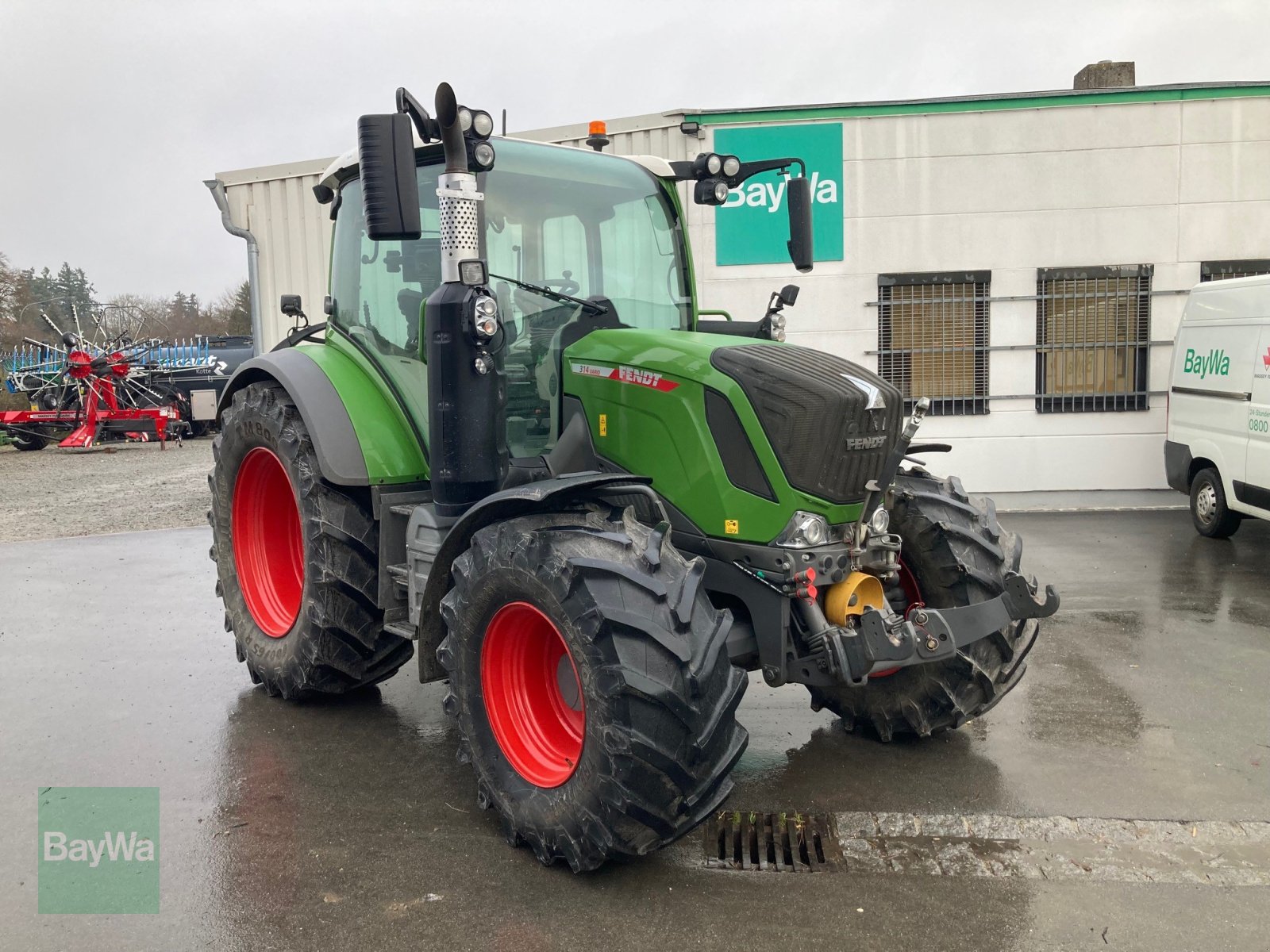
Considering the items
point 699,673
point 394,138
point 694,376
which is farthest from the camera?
point 694,376

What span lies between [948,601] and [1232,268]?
8515mm

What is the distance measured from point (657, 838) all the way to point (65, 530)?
923cm

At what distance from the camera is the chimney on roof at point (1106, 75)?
37.4ft

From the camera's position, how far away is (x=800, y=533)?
138 inches

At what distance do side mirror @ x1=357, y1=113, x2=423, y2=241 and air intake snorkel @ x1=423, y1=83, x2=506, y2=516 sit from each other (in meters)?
0.29

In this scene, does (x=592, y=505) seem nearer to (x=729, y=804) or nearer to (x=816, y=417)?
(x=816, y=417)

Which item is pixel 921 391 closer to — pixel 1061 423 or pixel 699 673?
pixel 1061 423

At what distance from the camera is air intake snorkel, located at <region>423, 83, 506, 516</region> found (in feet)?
12.1

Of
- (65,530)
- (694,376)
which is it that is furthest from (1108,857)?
(65,530)

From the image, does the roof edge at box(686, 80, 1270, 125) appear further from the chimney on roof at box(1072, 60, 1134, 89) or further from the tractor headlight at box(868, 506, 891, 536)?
the tractor headlight at box(868, 506, 891, 536)

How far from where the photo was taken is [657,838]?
3080mm

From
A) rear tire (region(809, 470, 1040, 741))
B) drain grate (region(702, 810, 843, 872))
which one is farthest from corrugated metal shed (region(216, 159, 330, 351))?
drain grate (region(702, 810, 843, 872))

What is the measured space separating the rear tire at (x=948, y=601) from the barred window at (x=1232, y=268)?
26.0ft

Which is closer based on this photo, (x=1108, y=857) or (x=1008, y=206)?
(x=1108, y=857)
